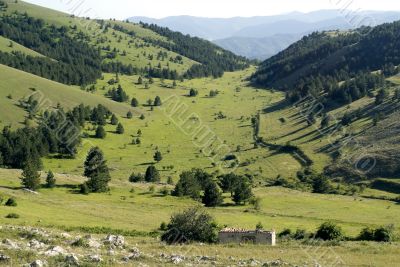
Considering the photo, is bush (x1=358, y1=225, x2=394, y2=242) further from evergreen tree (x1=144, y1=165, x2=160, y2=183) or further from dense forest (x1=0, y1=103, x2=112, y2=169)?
dense forest (x1=0, y1=103, x2=112, y2=169)

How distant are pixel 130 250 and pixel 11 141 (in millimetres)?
99778

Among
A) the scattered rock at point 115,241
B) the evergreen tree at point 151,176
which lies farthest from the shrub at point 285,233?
the evergreen tree at point 151,176

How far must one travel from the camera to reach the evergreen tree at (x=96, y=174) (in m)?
88.1

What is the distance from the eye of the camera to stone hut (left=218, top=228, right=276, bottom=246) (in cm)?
5078

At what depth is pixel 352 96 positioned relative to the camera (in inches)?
7338

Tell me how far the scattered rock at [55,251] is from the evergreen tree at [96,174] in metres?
51.4

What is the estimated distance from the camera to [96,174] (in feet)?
298

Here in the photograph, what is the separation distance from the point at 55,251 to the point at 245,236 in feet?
72.8

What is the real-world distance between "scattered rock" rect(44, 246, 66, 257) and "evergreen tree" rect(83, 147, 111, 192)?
51.4 m

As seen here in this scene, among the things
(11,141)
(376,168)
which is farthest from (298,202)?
(11,141)

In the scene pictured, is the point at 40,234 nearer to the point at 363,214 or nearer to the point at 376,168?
the point at 363,214

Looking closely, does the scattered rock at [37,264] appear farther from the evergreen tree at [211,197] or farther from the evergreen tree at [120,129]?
the evergreen tree at [120,129]

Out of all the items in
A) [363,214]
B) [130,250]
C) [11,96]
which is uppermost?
[11,96]

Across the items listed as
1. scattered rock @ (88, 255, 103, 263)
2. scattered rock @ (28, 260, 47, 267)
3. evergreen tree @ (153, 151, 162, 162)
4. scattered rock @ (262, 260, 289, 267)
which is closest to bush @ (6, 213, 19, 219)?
scattered rock @ (88, 255, 103, 263)
